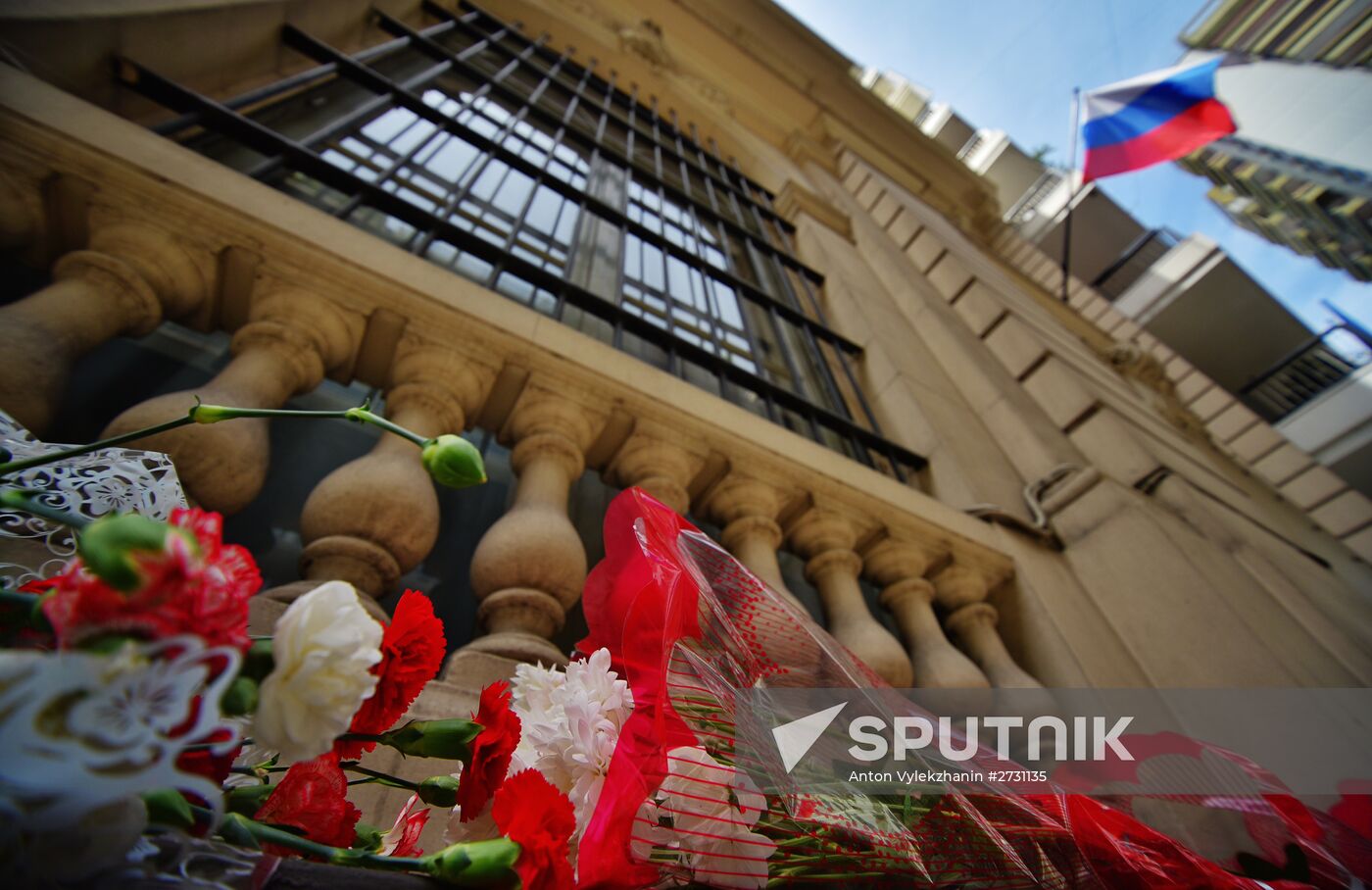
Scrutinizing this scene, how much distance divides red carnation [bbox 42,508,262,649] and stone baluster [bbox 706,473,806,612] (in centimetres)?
140

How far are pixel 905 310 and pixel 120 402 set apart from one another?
3.82 meters

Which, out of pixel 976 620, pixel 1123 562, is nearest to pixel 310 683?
pixel 976 620

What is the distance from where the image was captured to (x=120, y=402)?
4.08ft

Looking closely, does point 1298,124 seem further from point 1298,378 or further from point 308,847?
point 308,847

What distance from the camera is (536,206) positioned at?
3.43 metres

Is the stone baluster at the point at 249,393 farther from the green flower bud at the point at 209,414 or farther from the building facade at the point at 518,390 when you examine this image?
the green flower bud at the point at 209,414

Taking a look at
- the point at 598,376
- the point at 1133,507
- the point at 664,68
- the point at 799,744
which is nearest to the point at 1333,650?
the point at 1133,507

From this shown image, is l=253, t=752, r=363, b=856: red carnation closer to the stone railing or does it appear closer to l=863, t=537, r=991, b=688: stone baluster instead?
the stone railing

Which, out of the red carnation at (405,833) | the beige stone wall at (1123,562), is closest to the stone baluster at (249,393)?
the red carnation at (405,833)

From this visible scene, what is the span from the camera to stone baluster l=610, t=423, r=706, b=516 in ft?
5.35

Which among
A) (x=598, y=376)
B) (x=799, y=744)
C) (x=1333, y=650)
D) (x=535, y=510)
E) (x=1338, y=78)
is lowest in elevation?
(x=535, y=510)

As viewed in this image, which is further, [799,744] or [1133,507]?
[1133,507]

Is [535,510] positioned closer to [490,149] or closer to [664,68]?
[490,149]

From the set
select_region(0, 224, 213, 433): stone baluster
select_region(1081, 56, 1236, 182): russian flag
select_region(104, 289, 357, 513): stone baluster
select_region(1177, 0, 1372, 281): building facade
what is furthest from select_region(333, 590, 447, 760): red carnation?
select_region(1177, 0, 1372, 281): building facade
